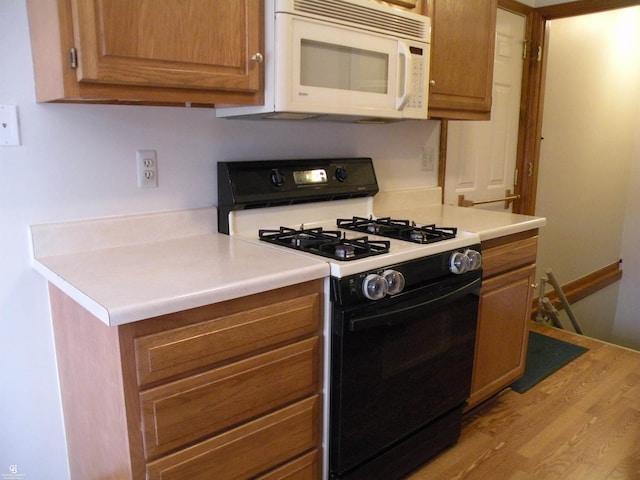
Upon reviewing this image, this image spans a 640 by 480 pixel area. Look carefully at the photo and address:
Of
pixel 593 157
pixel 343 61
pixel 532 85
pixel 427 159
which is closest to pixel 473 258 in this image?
pixel 343 61

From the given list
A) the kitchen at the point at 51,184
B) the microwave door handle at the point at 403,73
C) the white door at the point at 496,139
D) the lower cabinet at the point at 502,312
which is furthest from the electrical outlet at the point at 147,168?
the white door at the point at 496,139

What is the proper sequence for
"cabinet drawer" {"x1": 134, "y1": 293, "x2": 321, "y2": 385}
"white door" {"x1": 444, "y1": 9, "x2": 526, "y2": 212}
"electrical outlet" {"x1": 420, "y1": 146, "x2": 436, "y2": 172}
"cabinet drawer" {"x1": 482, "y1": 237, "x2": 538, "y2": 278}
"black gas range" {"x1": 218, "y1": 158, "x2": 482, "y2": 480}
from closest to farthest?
"cabinet drawer" {"x1": 134, "y1": 293, "x2": 321, "y2": 385}, "black gas range" {"x1": 218, "y1": 158, "x2": 482, "y2": 480}, "cabinet drawer" {"x1": 482, "y1": 237, "x2": 538, "y2": 278}, "electrical outlet" {"x1": 420, "y1": 146, "x2": 436, "y2": 172}, "white door" {"x1": 444, "y1": 9, "x2": 526, "y2": 212}

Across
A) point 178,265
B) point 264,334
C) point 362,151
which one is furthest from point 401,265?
point 362,151

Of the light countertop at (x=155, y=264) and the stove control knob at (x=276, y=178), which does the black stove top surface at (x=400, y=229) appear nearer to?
the light countertop at (x=155, y=264)

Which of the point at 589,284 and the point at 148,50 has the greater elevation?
the point at 148,50

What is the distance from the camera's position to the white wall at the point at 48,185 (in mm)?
1393

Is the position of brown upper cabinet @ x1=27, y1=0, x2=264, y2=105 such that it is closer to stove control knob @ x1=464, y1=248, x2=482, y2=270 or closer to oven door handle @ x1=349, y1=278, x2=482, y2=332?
Result: oven door handle @ x1=349, y1=278, x2=482, y2=332

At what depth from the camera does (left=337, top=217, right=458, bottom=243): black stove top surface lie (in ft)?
5.83

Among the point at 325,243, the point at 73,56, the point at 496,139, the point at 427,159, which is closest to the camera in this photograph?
the point at 73,56

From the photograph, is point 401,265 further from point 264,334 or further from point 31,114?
point 31,114

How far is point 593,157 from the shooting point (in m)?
3.95

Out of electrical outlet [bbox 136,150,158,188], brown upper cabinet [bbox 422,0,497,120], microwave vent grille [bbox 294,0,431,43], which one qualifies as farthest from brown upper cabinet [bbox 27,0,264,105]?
brown upper cabinet [bbox 422,0,497,120]

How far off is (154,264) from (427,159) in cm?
162

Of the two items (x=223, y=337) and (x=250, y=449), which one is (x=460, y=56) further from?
(x=250, y=449)
